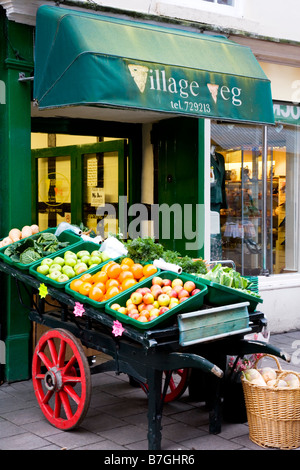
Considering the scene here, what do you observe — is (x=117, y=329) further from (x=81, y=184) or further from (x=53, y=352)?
(x=81, y=184)

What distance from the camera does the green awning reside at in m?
5.46

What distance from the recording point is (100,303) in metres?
4.71

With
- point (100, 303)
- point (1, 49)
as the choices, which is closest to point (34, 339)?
point (100, 303)

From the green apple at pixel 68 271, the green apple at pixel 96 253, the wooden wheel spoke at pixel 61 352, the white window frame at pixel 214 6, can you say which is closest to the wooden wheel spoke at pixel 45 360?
the wooden wheel spoke at pixel 61 352

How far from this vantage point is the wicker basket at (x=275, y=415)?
462 centimetres

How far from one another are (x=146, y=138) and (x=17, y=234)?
2898 millimetres

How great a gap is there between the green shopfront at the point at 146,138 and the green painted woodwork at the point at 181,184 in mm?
14

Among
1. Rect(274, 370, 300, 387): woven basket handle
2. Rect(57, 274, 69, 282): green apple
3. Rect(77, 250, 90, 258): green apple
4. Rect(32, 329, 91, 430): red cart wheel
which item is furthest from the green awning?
Rect(274, 370, 300, 387): woven basket handle

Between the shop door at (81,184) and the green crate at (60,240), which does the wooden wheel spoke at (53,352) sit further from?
the shop door at (81,184)

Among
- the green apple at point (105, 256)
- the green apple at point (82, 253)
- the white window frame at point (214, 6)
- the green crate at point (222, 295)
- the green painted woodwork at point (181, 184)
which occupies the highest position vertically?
the white window frame at point (214, 6)

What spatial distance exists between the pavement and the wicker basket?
0.48ft

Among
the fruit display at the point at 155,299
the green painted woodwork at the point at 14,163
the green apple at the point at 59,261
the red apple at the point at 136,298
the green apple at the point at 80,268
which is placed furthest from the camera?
the green painted woodwork at the point at 14,163

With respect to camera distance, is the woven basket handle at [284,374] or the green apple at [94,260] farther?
the green apple at [94,260]

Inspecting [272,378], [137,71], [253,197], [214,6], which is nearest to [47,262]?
[137,71]
